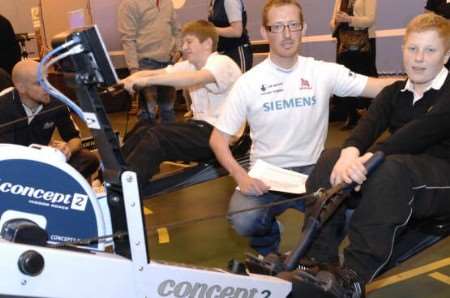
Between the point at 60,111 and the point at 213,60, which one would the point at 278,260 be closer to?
the point at 213,60

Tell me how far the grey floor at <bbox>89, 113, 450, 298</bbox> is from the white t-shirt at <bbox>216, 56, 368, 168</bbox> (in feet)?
1.49

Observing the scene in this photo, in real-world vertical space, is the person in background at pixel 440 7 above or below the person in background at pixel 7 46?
above

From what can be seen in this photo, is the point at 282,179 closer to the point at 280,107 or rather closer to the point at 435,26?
the point at 280,107

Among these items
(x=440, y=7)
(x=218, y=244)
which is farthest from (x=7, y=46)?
(x=440, y=7)

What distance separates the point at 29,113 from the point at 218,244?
4.30ft

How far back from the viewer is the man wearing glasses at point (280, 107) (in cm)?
276

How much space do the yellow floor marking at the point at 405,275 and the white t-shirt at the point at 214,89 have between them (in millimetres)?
1221

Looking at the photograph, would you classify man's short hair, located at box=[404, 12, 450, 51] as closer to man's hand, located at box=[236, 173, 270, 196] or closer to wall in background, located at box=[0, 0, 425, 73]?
man's hand, located at box=[236, 173, 270, 196]

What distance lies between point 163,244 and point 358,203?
5.77 feet

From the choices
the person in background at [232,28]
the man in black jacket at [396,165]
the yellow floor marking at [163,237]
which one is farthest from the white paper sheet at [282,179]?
the person in background at [232,28]

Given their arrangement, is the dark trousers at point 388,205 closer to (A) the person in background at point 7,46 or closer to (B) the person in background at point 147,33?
(B) the person in background at point 147,33

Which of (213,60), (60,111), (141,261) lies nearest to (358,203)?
(141,261)

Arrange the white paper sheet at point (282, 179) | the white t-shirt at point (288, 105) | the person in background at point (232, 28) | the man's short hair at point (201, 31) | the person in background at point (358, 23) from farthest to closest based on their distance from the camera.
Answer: the person in background at point (358, 23) → the person in background at point (232, 28) → the man's short hair at point (201, 31) → the white t-shirt at point (288, 105) → the white paper sheet at point (282, 179)

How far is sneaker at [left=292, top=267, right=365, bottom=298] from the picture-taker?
199cm
